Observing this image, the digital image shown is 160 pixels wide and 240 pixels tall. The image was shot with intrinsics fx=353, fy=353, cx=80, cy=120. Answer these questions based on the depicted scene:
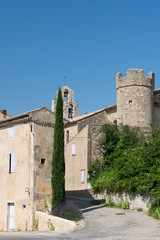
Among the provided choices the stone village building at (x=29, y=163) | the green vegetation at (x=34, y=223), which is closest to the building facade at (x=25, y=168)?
the stone village building at (x=29, y=163)

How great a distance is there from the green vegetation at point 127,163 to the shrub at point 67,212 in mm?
3997

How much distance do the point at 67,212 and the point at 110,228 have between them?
11.3 ft

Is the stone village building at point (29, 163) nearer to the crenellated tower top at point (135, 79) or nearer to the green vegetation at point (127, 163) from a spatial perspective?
the green vegetation at point (127, 163)

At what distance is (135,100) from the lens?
3416cm

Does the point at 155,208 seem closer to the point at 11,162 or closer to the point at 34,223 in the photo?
the point at 34,223

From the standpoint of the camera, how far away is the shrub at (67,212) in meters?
19.6

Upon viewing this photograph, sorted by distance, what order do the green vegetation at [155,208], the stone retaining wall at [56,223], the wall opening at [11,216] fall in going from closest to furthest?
the stone retaining wall at [56,223] < the green vegetation at [155,208] < the wall opening at [11,216]

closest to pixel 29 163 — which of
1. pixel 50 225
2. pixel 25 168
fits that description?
pixel 25 168

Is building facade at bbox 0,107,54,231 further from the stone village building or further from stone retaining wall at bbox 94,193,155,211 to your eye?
stone retaining wall at bbox 94,193,155,211

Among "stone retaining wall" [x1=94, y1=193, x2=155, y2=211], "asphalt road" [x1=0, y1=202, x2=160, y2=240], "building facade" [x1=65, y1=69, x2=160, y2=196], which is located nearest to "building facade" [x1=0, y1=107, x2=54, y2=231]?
"asphalt road" [x1=0, y1=202, x2=160, y2=240]

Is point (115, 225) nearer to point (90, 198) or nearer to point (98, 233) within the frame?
point (98, 233)

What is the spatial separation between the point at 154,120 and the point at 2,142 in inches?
677

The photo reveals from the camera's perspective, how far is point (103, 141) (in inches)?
1147

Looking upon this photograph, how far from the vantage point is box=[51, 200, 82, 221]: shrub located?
64.2 ft
